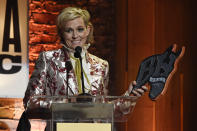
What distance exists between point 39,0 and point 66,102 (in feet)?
9.67

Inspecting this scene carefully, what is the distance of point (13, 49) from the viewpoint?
12.9ft

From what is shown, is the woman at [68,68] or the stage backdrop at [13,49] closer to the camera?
the woman at [68,68]

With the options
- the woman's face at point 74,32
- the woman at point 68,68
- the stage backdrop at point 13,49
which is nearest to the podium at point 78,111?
the woman at point 68,68

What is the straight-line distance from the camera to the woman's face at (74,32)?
2078 mm

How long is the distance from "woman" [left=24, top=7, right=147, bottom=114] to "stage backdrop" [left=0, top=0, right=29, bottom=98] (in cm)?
187

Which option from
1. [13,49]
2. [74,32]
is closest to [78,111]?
[74,32]

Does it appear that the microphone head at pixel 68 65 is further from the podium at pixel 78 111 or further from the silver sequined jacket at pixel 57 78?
the podium at pixel 78 111

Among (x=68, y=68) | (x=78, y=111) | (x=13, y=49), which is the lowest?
(x=78, y=111)

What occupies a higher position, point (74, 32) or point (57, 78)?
point (74, 32)

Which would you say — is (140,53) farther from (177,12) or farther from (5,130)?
(5,130)

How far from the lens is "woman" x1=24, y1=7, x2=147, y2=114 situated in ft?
6.41

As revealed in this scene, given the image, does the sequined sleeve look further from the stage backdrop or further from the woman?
the stage backdrop

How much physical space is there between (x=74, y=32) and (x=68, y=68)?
0.22m

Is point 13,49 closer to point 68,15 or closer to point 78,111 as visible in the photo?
point 68,15
